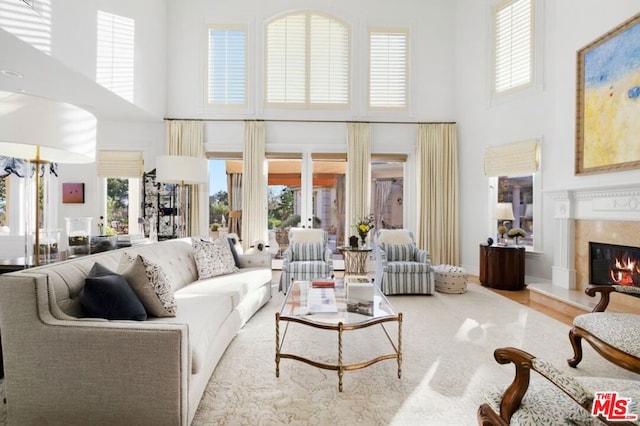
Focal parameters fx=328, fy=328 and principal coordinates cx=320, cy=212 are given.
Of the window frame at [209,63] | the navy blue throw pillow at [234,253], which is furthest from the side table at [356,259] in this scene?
the window frame at [209,63]

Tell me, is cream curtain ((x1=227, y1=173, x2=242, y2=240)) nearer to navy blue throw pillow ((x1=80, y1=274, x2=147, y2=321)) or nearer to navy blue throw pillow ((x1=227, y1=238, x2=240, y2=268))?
navy blue throw pillow ((x1=227, y1=238, x2=240, y2=268))

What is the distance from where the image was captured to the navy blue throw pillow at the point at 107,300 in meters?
1.75

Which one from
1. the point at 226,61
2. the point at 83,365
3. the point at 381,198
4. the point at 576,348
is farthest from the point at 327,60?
the point at 83,365

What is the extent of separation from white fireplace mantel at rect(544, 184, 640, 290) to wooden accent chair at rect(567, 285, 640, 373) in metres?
1.46

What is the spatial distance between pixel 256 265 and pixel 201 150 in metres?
3.01

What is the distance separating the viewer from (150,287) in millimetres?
2115

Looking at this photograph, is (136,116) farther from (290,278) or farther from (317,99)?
(290,278)

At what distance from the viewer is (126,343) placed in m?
1.54

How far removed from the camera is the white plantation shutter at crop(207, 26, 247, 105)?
610cm

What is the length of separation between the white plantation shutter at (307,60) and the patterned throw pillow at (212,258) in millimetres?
3478

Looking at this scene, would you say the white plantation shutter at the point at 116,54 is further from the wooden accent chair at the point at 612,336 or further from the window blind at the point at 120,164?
the wooden accent chair at the point at 612,336

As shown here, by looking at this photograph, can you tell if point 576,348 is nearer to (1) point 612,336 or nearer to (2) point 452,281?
(1) point 612,336

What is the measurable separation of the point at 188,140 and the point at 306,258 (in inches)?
127

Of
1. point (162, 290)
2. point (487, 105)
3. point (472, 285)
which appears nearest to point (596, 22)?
point (487, 105)
